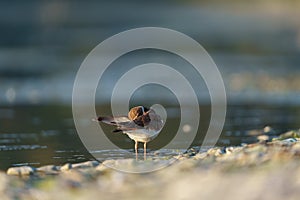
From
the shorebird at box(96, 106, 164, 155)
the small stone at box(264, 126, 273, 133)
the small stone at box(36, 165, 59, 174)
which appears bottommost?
the small stone at box(36, 165, 59, 174)

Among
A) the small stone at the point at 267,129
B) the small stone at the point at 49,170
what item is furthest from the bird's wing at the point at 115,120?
the small stone at the point at 267,129

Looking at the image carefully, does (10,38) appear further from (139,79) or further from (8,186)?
(8,186)

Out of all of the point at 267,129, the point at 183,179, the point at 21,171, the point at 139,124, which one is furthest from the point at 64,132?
the point at 183,179

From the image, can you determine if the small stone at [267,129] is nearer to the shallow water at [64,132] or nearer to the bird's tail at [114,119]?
the shallow water at [64,132]

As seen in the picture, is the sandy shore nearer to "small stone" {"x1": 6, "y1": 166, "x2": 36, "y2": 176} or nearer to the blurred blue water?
"small stone" {"x1": 6, "y1": 166, "x2": 36, "y2": 176}

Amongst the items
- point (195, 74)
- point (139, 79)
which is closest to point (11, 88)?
point (139, 79)

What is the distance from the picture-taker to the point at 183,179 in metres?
8.13

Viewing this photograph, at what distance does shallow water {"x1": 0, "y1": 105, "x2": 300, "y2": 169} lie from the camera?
12.0 metres

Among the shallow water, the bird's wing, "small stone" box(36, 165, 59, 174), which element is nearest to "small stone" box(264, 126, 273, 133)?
the shallow water

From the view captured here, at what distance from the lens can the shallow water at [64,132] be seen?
472 inches

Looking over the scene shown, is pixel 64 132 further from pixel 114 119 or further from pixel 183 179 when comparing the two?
pixel 183 179

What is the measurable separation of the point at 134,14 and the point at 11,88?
26451 mm

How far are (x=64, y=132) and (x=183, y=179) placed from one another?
6850 millimetres

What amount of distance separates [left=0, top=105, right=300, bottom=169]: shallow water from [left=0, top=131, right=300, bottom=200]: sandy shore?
72.4 inches
